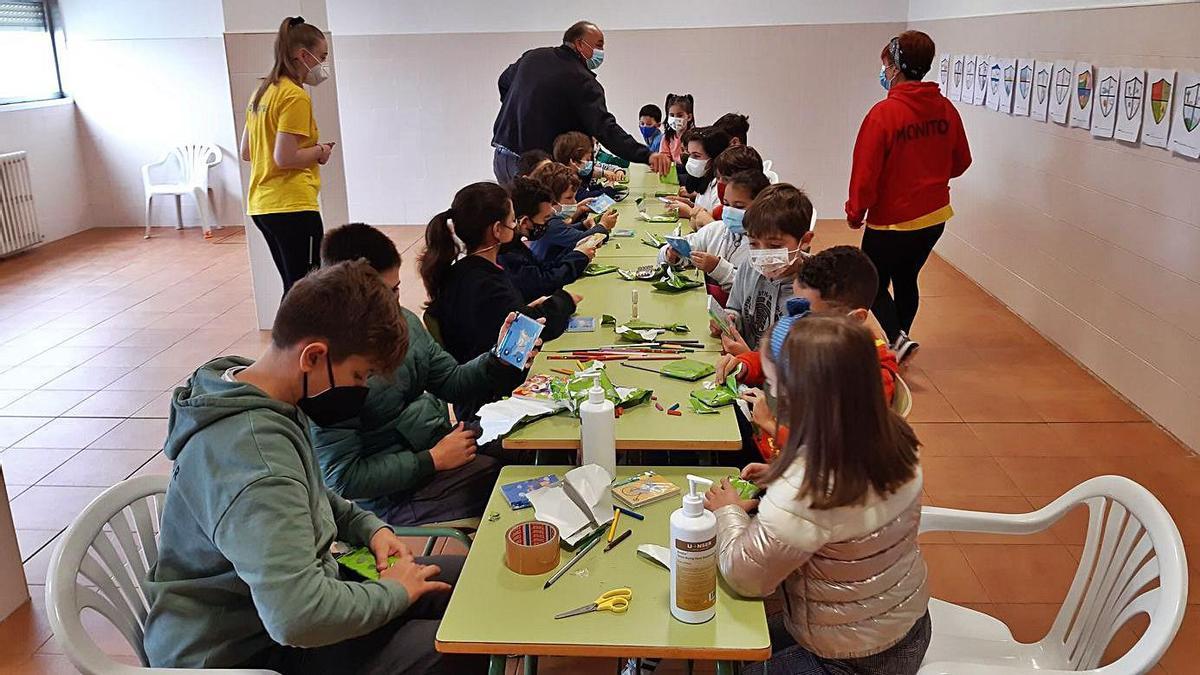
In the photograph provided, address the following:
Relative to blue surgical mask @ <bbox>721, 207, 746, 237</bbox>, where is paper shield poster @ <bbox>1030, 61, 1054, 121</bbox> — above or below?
above

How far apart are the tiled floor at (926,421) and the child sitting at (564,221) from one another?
1781mm

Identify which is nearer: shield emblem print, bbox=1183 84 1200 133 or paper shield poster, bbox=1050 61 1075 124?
shield emblem print, bbox=1183 84 1200 133

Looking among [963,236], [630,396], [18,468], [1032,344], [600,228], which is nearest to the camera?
[630,396]

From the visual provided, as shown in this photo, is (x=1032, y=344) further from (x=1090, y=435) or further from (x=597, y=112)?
(x=597, y=112)

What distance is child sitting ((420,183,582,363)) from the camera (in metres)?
2.97

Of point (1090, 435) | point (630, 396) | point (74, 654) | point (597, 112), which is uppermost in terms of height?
point (597, 112)

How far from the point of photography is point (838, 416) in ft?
4.92

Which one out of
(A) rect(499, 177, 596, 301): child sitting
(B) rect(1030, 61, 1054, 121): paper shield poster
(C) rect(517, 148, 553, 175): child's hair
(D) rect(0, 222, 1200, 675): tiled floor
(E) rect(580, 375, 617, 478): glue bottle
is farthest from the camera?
(B) rect(1030, 61, 1054, 121): paper shield poster

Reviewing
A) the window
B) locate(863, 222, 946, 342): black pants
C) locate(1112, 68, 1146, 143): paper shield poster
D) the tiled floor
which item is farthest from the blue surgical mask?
the window

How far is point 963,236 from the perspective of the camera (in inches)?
268

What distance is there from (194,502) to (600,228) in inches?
129

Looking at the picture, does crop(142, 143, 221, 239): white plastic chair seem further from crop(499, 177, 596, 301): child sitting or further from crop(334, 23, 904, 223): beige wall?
crop(499, 177, 596, 301): child sitting

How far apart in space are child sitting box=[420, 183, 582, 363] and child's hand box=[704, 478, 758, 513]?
4.03 feet

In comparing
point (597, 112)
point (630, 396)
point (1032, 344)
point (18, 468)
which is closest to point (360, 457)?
point (630, 396)
